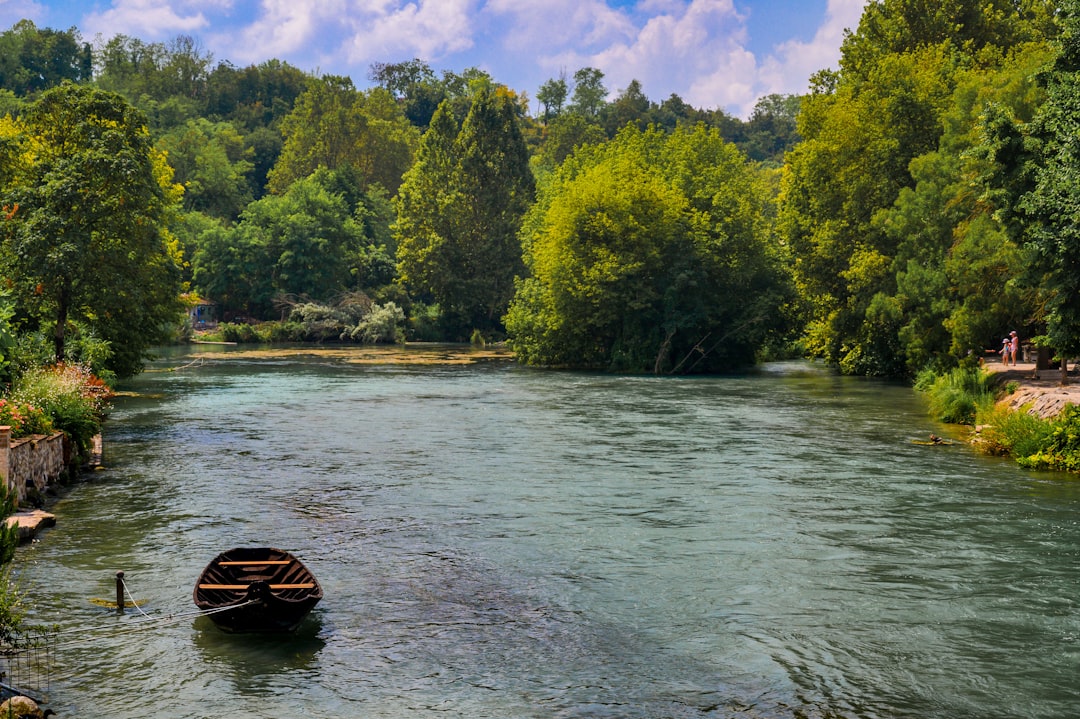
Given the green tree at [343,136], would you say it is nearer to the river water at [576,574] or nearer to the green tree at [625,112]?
the green tree at [625,112]

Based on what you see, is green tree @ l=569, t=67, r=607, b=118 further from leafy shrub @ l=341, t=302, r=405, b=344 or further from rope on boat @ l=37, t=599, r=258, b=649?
rope on boat @ l=37, t=599, r=258, b=649

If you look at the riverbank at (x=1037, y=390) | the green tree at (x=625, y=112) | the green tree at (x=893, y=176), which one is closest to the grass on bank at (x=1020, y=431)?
the riverbank at (x=1037, y=390)

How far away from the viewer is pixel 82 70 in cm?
16612

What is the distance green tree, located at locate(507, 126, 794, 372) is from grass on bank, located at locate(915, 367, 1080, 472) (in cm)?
2581

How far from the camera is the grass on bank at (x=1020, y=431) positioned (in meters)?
29.5

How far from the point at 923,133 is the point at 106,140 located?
41453 millimetres

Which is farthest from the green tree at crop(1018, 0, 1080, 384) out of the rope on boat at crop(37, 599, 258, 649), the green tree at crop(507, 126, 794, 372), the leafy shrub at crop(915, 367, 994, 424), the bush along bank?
the green tree at crop(507, 126, 794, 372)

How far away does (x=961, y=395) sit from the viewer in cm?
4069

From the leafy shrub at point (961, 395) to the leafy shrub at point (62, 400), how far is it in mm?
29815

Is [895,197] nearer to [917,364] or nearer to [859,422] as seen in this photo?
[917,364]

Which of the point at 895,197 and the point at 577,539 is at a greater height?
the point at 895,197

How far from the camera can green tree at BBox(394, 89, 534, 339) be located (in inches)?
4006

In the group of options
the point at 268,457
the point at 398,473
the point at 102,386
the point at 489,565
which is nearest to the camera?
the point at 489,565

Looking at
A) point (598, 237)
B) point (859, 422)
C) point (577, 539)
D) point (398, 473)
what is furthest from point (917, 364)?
point (577, 539)
